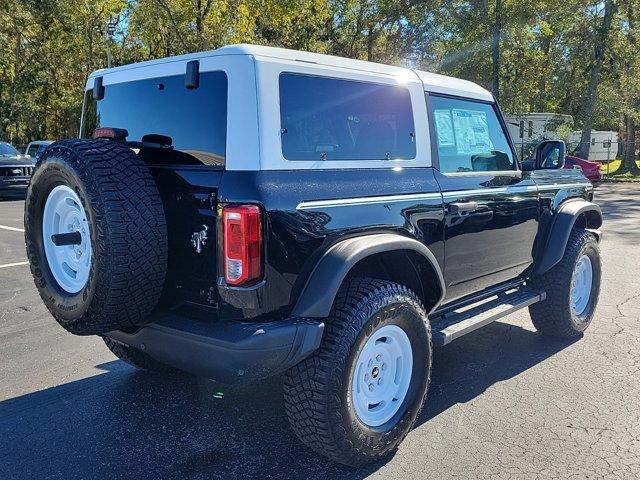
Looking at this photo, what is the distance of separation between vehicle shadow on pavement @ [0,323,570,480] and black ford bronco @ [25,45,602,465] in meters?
0.38

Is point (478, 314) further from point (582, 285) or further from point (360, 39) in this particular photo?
point (360, 39)

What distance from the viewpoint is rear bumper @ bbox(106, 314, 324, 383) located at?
2.50 metres

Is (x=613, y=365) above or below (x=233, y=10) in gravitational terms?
below

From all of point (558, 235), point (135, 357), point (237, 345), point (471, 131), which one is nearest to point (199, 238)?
point (237, 345)

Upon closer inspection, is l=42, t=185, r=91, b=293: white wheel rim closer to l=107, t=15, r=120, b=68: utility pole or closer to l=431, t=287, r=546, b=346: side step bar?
l=431, t=287, r=546, b=346: side step bar

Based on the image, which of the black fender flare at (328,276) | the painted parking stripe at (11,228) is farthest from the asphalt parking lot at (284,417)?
the painted parking stripe at (11,228)

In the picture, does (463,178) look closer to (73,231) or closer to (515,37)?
(73,231)

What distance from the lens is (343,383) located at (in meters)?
2.78

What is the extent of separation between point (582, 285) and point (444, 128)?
230 cm

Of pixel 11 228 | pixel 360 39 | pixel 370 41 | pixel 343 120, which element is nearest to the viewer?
pixel 343 120

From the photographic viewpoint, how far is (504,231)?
4105mm

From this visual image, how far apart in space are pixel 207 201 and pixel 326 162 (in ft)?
2.17

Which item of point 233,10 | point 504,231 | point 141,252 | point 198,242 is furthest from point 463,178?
point 233,10

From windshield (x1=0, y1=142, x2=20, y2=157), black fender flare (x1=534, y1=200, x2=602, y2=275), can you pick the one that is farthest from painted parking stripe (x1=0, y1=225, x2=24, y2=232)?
black fender flare (x1=534, y1=200, x2=602, y2=275)
